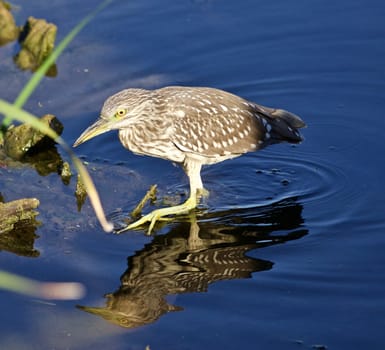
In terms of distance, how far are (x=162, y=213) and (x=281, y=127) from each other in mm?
1430

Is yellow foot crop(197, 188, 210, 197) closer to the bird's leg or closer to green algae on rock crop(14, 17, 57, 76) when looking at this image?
the bird's leg

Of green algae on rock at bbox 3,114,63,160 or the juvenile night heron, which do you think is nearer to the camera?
the juvenile night heron

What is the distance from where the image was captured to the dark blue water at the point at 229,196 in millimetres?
6328

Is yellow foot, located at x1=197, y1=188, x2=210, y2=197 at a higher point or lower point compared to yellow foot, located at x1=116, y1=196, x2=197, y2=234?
higher

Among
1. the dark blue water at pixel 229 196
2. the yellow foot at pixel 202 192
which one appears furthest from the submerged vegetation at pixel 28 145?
the yellow foot at pixel 202 192

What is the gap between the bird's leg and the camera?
7804 millimetres

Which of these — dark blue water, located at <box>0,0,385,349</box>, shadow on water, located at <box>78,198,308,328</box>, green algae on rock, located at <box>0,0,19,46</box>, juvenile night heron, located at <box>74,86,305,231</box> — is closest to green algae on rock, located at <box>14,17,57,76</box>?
dark blue water, located at <box>0,0,385,349</box>

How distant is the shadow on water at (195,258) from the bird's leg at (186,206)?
0.41ft

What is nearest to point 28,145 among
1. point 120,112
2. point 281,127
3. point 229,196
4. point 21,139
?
point 21,139

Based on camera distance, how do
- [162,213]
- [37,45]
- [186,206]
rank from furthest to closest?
[37,45] < [186,206] < [162,213]

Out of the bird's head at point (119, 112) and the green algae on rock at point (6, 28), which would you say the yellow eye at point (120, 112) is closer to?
the bird's head at point (119, 112)

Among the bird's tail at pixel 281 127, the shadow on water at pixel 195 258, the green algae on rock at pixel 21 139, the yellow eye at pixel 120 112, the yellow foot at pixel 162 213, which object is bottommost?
the shadow on water at pixel 195 258

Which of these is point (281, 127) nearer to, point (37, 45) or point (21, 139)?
point (21, 139)

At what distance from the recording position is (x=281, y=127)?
8289 mm
